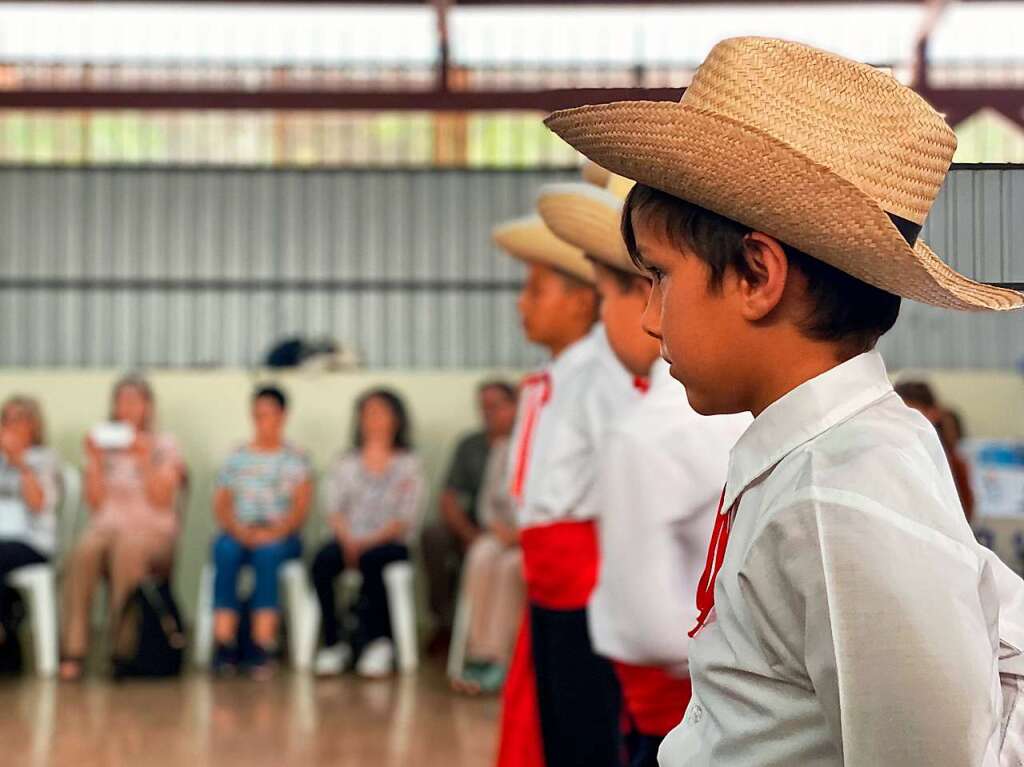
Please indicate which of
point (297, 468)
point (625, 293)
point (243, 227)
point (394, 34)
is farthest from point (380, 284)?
point (625, 293)

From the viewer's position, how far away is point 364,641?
6973 mm

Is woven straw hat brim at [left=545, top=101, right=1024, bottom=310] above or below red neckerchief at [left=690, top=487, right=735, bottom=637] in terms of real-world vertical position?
above

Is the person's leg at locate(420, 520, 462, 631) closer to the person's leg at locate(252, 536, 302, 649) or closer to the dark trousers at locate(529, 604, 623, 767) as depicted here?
the person's leg at locate(252, 536, 302, 649)

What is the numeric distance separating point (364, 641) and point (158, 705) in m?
1.15

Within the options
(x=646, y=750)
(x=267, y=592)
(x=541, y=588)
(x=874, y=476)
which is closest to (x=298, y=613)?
(x=267, y=592)

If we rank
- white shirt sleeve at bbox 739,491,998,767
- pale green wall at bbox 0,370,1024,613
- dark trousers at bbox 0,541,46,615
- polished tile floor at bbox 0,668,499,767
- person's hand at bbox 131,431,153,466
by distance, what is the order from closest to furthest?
white shirt sleeve at bbox 739,491,998,767 < polished tile floor at bbox 0,668,499,767 < dark trousers at bbox 0,541,46,615 < person's hand at bbox 131,431,153,466 < pale green wall at bbox 0,370,1024,613

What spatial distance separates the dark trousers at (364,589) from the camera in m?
6.97

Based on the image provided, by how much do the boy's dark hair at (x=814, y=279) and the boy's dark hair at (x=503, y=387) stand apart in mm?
6225

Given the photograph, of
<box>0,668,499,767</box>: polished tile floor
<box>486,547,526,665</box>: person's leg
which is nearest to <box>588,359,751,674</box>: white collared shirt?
<box>0,668,499,767</box>: polished tile floor

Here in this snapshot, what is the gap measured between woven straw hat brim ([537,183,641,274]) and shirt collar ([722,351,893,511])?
1301 mm

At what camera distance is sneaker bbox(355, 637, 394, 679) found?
22.4ft

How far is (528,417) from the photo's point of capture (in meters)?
3.49

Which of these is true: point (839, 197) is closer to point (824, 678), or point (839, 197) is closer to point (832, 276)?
point (832, 276)

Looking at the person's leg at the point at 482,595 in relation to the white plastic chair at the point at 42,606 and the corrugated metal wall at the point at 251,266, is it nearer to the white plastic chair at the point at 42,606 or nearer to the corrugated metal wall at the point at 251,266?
the white plastic chair at the point at 42,606
